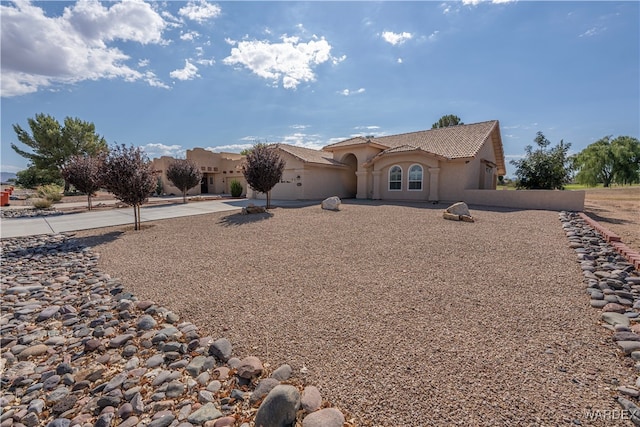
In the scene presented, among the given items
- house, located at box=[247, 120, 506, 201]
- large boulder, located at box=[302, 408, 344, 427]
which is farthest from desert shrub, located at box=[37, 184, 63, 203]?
large boulder, located at box=[302, 408, 344, 427]

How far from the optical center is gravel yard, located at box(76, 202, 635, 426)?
2480 mm

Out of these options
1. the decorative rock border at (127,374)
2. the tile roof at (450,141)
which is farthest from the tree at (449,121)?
the decorative rock border at (127,374)

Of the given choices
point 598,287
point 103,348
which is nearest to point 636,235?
point 598,287

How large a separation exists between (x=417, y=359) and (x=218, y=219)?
11.2 meters

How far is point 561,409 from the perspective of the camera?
2.32 m

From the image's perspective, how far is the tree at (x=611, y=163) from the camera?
39812 mm

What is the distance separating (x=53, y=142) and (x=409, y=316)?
45958mm

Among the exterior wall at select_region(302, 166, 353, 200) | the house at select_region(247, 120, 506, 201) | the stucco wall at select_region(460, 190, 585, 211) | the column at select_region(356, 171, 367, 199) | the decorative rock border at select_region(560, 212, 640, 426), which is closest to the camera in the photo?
the decorative rock border at select_region(560, 212, 640, 426)

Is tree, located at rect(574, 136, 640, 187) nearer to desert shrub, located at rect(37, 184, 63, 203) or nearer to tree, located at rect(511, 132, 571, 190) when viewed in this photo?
tree, located at rect(511, 132, 571, 190)

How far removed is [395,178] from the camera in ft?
67.1

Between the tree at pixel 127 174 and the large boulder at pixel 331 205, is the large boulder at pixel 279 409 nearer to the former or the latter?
the tree at pixel 127 174

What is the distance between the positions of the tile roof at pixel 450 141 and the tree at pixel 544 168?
310cm

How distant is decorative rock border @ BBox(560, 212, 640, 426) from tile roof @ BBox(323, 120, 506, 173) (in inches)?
441

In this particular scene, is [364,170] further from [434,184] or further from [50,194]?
[50,194]
